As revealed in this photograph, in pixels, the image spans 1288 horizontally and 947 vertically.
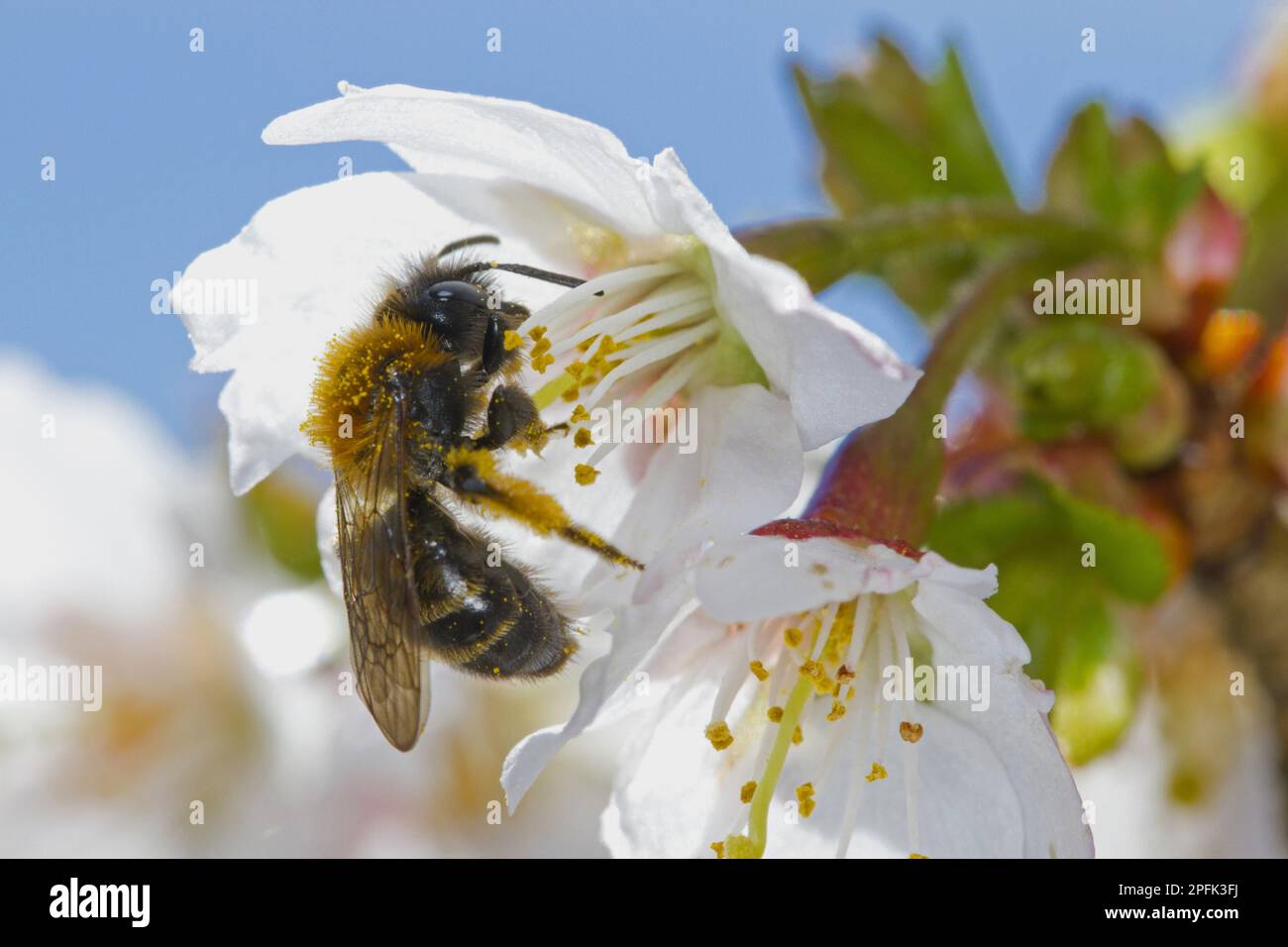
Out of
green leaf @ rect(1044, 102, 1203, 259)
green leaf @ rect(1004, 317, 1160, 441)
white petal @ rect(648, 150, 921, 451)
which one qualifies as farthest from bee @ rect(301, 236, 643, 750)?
green leaf @ rect(1044, 102, 1203, 259)

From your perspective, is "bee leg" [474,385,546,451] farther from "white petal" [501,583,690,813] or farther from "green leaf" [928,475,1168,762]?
"green leaf" [928,475,1168,762]

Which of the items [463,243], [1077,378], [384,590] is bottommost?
[384,590]

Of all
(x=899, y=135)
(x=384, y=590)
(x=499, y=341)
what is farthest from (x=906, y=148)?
(x=384, y=590)

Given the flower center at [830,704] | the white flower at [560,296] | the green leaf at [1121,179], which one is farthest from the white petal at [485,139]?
the green leaf at [1121,179]

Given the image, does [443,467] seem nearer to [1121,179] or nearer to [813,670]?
[813,670]

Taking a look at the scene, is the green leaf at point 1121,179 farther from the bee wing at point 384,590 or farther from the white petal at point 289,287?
the bee wing at point 384,590

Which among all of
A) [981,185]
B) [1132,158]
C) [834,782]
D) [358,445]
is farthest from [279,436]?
[1132,158]
